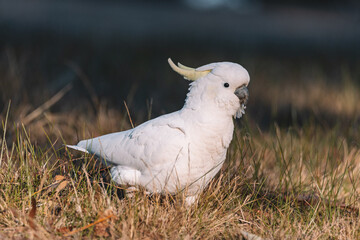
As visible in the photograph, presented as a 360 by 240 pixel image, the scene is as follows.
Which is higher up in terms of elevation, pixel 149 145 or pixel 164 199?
pixel 149 145

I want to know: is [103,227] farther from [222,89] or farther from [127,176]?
[222,89]

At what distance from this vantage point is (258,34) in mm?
8781

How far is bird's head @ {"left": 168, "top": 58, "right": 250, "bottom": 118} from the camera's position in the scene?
1680 mm

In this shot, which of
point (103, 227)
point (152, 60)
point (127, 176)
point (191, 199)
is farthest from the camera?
point (152, 60)

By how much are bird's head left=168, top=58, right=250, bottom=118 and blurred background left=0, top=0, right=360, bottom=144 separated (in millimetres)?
Result: 635

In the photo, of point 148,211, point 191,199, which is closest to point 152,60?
point 191,199

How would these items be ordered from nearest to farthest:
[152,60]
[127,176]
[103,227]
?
[103,227] → [127,176] → [152,60]

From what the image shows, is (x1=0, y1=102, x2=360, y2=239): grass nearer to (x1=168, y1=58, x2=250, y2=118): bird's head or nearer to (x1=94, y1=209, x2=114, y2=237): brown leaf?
(x1=94, y1=209, x2=114, y2=237): brown leaf

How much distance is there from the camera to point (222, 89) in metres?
1.69

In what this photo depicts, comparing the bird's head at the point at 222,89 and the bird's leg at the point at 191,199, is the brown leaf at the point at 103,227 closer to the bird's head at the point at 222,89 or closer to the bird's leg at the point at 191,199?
the bird's leg at the point at 191,199

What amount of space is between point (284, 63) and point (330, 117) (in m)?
2.41

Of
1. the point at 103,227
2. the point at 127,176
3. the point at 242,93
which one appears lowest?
the point at 103,227

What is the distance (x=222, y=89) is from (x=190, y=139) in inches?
9.1

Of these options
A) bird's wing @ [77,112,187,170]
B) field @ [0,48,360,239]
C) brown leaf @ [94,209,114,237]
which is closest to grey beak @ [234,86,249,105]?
bird's wing @ [77,112,187,170]
